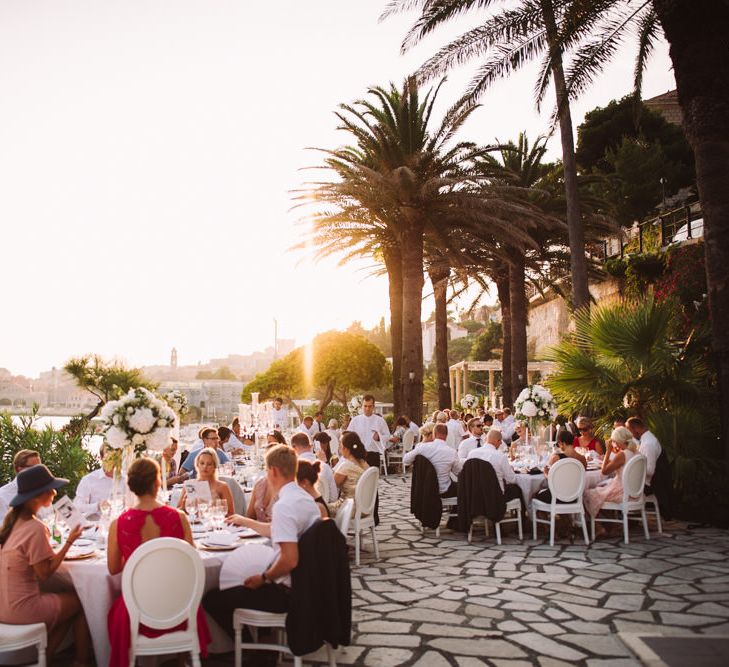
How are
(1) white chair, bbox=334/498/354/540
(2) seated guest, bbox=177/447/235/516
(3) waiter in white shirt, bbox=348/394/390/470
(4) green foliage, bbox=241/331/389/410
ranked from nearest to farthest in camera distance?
1. (1) white chair, bbox=334/498/354/540
2. (2) seated guest, bbox=177/447/235/516
3. (3) waiter in white shirt, bbox=348/394/390/470
4. (4) green foliage, bbox=241/331/389/410

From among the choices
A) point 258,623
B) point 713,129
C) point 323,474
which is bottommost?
point 258,623

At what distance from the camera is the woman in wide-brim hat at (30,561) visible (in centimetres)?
431

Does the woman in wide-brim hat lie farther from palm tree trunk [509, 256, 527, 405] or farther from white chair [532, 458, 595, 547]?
palm tree trunk [509, 256, 527, 405]

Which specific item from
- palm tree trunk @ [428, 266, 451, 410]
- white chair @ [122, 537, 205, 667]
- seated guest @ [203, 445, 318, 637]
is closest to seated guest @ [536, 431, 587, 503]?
seated guest @ [203, 445, 318, 637]

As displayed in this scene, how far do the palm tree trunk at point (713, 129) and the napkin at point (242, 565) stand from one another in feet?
26.1

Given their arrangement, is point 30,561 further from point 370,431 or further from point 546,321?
point 546,321

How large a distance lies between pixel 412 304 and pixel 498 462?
966 centimetres

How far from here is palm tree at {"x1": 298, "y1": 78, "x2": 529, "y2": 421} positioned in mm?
18000

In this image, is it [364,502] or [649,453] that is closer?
[364,502]

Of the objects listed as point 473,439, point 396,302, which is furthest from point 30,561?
point 396,302

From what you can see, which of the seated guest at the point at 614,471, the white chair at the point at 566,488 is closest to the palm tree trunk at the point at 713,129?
the seated guest at the point at 614,471

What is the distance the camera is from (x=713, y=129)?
397 inches

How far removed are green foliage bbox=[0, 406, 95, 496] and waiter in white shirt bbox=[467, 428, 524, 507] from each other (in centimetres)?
576

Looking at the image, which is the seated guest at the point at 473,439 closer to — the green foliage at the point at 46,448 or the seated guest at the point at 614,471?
the seated guest at the point at 614,471
